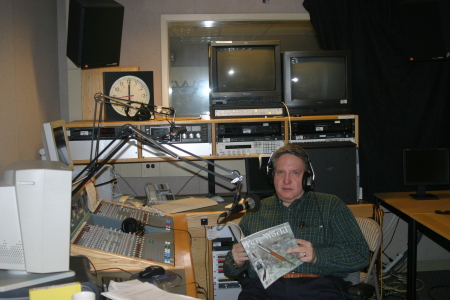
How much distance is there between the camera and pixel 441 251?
372cm

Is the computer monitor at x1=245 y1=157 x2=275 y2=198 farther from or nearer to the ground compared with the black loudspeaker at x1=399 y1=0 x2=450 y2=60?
nearer to the ground

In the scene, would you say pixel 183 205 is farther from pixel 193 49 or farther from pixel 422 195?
pixel 422 195

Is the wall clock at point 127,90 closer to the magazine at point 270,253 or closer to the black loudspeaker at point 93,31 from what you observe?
the black loudspeaker at point 93,31

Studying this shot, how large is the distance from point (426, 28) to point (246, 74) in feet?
4.91

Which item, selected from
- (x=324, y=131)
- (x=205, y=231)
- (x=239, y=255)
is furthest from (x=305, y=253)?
(x=324, y=131)

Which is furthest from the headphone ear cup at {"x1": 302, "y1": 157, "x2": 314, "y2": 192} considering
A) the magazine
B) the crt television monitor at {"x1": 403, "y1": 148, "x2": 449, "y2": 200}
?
the crt television monitor at {"x1": 403, "y1": 148, "x2": 449, "y2": 200}

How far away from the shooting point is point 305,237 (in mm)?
2021

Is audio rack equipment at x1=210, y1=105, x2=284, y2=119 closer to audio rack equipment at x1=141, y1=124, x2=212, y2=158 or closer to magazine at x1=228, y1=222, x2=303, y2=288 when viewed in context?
audio rack equipment at x1=141, y1=124, x2=212, y2=158

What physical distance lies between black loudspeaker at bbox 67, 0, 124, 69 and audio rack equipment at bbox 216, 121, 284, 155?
1003mm

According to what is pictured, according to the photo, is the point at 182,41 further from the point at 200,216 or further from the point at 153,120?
the point at 200,216

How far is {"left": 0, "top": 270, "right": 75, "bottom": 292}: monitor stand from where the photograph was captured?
1.24m

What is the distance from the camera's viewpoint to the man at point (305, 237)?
6.18ft

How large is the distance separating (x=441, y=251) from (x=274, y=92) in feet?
6.91

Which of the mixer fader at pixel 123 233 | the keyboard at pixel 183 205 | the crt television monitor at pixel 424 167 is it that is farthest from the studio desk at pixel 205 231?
the crt television monitor at pixel 424 167
